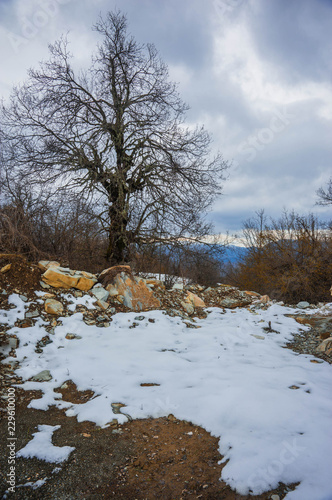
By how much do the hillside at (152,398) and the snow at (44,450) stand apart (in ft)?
0.03

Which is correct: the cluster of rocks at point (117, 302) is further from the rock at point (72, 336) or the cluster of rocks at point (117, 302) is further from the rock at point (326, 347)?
the rock at point (72, 336)

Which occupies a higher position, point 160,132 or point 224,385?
point 160,132

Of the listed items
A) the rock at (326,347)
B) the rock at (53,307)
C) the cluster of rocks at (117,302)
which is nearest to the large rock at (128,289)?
the cluster of rocks at (117,302)

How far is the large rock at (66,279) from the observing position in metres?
5.38

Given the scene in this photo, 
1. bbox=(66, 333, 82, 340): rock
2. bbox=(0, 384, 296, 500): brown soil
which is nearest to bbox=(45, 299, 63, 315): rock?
bbox=(66, 333, 82, 340): rock

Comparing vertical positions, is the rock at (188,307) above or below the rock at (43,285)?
below

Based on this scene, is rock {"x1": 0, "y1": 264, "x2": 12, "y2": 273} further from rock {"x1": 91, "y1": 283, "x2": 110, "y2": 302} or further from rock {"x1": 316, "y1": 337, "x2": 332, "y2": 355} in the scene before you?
rock {"x1": 316, "y1": 337, "x2": 332, "y2": 355}

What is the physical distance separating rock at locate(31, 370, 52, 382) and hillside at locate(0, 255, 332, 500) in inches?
0.7

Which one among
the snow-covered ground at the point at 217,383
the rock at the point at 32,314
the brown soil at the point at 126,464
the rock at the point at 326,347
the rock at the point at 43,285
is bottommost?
the brown soil at the point at 126,464

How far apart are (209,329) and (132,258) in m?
3.89

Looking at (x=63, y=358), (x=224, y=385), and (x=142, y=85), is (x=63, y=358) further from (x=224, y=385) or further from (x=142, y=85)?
(x=142, y=85)

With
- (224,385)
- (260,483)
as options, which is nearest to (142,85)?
(224,385)

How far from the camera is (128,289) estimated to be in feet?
19.9

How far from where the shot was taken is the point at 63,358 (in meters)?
3.79
